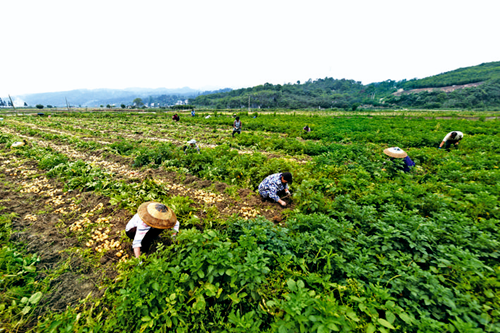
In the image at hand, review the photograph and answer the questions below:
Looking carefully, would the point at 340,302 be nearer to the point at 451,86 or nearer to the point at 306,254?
the point at 306,254

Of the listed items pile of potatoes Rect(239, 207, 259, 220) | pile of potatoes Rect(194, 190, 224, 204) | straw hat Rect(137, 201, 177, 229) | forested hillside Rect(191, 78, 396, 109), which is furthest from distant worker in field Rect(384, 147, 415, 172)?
forested hillside Rect(191, 78, 396, 109)

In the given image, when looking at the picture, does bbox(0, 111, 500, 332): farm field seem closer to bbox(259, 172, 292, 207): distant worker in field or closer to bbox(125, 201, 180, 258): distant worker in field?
bbox(125, 201, 180, 258): distant worker in field

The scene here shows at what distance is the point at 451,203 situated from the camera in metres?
4.45

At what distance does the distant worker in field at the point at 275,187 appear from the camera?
5340 millimetres

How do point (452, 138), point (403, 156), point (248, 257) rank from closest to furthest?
point (248, 257) < point (403, 156) < point (452, 138)

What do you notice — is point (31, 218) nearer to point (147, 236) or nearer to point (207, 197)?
point (147, 236)

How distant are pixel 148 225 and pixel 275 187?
336cm

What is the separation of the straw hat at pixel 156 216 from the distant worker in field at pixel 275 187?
2.76m

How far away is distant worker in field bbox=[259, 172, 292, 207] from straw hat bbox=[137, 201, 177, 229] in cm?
276

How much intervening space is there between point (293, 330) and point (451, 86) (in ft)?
546

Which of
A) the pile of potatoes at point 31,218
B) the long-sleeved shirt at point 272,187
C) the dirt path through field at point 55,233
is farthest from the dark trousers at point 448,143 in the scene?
the pile of potatoes at point 31,218

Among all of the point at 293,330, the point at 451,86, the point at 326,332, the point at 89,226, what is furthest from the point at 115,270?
the point at 451,86

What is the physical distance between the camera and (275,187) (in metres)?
5.51

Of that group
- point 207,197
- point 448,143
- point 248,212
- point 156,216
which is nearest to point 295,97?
point 448,143
